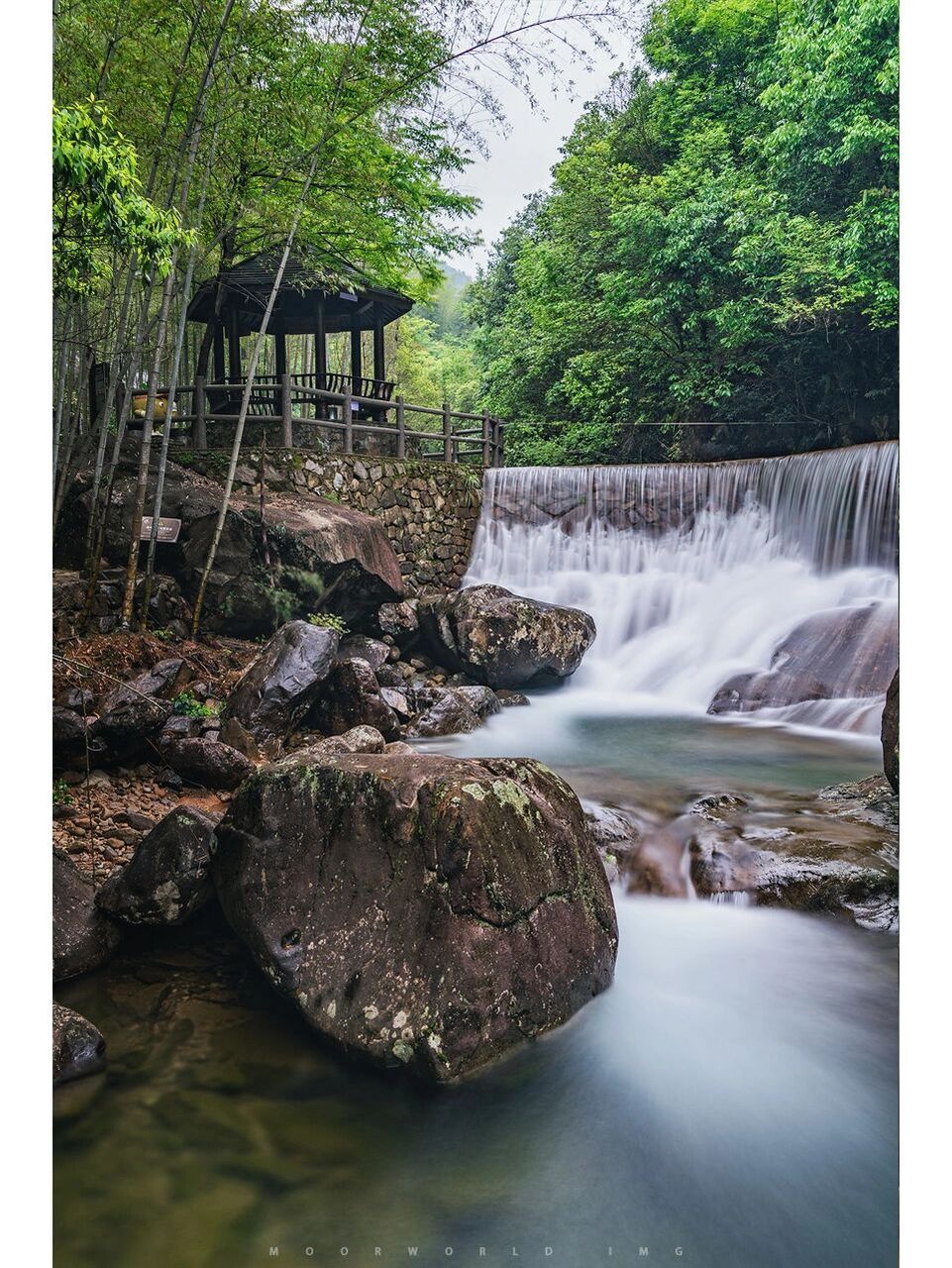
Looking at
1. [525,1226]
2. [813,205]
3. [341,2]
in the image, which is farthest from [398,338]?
[525,1226]

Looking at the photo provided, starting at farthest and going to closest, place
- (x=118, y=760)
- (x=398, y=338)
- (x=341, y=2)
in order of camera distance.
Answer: (x=398, y=338)
(x=341, y=2)
(x=118, y=760)

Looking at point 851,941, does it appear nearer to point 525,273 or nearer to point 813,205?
point 525,273

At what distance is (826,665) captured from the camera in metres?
5.55

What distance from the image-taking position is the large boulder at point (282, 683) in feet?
14.6

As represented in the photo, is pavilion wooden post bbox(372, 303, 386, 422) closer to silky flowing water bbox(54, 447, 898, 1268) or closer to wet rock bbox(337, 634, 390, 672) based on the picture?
wet rock bbox(337, 634, 390, 672)

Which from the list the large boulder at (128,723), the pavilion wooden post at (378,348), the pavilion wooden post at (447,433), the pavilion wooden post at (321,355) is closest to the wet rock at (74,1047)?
the large boulder at (128,723)

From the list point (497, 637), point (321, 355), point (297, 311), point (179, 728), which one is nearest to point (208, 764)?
point (179, 728)

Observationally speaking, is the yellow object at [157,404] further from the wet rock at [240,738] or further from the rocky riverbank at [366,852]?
the wet rock at [240,738]

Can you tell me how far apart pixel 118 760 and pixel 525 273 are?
5.04 meters

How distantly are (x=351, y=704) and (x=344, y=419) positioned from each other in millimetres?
4433

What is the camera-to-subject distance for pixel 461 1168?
1825 millimetres

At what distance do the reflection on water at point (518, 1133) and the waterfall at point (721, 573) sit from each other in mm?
2983

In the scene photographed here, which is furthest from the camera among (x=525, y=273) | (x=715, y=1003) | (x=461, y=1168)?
(x=525, y=273)

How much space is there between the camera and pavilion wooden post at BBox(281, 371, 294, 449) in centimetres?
711
